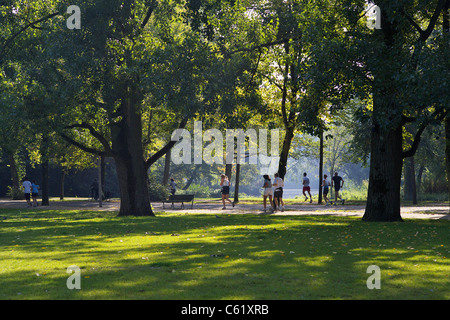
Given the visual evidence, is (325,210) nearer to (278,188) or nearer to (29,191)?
(278,188)

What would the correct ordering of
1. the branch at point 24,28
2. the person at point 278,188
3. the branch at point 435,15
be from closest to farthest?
the branch at point 435,15, the branch at point 24,28, the person at point 278,188

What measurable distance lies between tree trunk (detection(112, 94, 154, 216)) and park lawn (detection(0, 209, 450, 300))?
8.06m

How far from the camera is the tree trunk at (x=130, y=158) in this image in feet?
82.2

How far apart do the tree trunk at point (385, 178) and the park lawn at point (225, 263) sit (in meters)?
3.72

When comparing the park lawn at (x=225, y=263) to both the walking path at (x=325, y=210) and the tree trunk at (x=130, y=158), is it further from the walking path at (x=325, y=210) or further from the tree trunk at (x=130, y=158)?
the walking path at (x=325, y=210)

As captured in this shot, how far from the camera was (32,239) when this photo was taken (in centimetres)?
1482

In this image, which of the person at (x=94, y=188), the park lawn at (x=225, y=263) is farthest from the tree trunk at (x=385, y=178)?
the person at (x=94, y=188)

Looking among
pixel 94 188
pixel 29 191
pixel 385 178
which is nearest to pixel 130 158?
pixel 385 178

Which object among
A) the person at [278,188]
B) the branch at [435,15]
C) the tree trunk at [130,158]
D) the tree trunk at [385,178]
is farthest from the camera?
the person at [278,188]

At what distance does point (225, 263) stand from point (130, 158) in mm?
15677

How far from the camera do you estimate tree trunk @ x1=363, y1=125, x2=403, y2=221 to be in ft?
68.7

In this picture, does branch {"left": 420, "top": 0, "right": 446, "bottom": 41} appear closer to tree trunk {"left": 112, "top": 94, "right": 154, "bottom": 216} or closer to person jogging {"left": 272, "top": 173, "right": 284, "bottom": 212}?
person jogging {"left": 272, "top": 173, "right": 284, "bottom": 212}

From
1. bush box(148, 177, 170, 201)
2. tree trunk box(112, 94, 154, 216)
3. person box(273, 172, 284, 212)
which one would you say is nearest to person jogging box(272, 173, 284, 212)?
person box(273, 172, 284, 212)

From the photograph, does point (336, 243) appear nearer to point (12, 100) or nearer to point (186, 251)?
point (186, 251)
